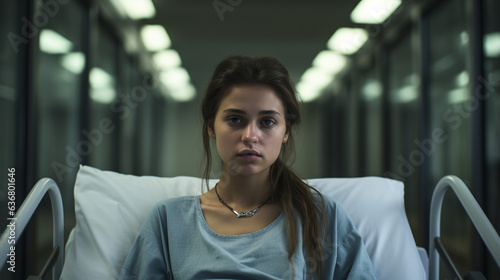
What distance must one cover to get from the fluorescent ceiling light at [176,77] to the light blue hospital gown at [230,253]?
1.97m

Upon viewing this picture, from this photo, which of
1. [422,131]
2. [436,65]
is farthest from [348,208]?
[436,65]

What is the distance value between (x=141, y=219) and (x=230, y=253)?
47cm

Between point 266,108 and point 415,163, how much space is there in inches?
87.0

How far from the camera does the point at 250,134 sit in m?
1.31

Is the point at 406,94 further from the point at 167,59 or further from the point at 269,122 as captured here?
the point at 269,122

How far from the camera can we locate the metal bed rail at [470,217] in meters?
1.13

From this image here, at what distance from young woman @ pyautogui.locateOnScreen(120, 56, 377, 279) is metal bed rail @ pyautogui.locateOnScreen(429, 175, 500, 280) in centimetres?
35

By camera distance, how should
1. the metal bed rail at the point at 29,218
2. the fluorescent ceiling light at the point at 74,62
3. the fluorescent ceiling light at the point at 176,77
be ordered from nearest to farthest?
the metal bed rail at the point at 29,218
the fluorescent ceiling light at the point at 74,62
the fluorescent ceiling light at the point at 176,77

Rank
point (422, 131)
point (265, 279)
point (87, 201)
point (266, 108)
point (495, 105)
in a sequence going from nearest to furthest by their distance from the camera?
1. point (265, 279)
2. point (266, 108)
3. point (87, 201)
4. point (495, 105)
5. point (422, 131)

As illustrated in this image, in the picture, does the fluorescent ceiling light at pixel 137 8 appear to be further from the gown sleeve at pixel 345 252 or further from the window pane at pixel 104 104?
the gown sleeve at pixel 345 252

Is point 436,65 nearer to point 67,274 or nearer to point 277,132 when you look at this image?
point 277,132

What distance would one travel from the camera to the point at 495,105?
2.27 metres

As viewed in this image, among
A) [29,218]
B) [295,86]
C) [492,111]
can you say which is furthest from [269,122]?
[492,111]

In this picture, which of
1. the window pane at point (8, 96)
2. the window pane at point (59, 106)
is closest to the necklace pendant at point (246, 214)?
the window pane at point (8, 96)
